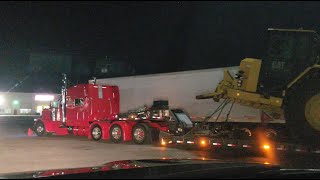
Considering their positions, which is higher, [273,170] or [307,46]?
[307,46]

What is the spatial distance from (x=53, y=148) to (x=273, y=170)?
1528 cm

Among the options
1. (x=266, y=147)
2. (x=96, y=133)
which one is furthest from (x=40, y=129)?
(x=266, y=147)

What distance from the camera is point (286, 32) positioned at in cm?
1426

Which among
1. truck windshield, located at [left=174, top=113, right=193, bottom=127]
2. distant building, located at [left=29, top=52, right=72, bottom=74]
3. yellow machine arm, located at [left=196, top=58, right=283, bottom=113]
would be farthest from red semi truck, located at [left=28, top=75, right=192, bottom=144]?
distant building, located at [left=29, top=52, right=72, bottom=74]

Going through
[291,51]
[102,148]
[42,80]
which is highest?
[42,80]

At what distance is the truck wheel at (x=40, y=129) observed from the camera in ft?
84.7

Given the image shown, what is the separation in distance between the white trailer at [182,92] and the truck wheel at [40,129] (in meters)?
4.52

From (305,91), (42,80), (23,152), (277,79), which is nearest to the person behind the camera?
(305,91)

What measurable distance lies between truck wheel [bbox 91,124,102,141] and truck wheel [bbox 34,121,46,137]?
4158mm

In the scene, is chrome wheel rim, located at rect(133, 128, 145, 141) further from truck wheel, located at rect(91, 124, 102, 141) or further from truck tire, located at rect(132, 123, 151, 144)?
truck wheel, located at rect(91, 124, 102, 141)

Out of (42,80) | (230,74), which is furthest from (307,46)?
(42,80)

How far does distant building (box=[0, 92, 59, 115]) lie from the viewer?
3529 inches

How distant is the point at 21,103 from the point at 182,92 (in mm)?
76884

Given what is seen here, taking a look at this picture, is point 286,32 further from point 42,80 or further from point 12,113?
point 12,113
